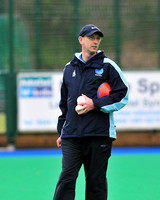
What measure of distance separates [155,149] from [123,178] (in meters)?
2.95

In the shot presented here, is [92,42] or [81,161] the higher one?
[92,42]

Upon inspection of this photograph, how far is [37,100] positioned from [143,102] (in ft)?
7.43

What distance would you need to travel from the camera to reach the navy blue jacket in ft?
15.0

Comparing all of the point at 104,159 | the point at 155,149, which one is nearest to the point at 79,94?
the point at 104,159

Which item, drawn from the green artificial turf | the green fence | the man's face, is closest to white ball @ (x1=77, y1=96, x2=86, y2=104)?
the man's face

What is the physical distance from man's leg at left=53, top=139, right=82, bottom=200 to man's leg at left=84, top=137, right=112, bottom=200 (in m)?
0.10

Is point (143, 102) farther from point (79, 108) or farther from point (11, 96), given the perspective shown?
point (79, 108)

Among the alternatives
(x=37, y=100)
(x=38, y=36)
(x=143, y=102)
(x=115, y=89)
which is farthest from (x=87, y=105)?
(x=38, y=36)

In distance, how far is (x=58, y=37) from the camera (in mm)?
Result: 10258

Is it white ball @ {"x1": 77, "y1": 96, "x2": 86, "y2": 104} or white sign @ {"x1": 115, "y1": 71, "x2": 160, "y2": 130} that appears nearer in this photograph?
white ball @ {"x1": 77, "y1": 96, "x2": 86, "y2": 104}

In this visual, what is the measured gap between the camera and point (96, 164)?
15.1ft

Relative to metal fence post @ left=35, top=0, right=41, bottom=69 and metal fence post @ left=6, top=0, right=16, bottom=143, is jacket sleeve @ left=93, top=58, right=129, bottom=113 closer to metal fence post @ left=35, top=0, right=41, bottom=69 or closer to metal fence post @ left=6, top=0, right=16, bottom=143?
metal fence post @ left=35, top=0, right=41, bottom=69

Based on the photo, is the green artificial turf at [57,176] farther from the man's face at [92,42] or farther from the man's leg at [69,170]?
the man's face at [92,42]

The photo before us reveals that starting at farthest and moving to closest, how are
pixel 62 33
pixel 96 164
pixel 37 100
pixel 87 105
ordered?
1. pixel 62 33
2. pixel 37 100
3. pixel 96 164
4. pixel 87 105
